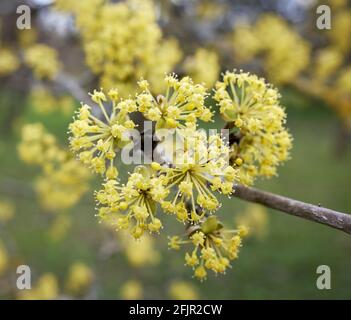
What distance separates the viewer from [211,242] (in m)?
1.89

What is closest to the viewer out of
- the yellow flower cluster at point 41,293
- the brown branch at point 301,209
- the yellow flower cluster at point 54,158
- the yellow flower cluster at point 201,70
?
the brown branch at point 301,209

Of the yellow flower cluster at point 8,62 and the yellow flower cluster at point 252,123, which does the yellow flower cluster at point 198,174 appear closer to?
the yellow flower cluster at point 252,123

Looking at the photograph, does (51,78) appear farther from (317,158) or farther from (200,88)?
(317,158)

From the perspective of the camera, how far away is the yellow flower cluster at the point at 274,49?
14.8 feet

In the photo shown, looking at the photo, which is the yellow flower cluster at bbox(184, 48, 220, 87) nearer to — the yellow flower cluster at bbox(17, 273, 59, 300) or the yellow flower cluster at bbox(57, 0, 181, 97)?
the yellow flower cluster at bbox(57, 0, 181, 97)

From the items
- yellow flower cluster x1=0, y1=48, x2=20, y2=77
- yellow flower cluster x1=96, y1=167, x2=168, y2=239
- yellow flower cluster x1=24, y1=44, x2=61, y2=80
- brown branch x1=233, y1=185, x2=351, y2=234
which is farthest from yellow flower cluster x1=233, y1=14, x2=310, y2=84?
yellow flower cluster x1=96, y1=167, x2=168, y2=239

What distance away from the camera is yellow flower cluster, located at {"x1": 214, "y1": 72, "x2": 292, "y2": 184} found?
205cm

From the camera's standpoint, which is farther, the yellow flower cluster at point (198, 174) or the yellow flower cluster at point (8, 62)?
the yellow flower cluster at point (8, 62)

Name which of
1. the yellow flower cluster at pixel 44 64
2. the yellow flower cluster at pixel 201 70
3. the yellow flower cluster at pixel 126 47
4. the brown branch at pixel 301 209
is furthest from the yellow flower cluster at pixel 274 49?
the brown branch at pixel 301 209

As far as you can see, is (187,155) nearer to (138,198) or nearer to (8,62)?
(138,198)

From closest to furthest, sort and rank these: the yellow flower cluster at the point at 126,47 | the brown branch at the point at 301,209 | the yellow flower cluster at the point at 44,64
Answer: the brown branch at the point at 301,209 → the yellow flower cluster at the point at 126,47 → the yellow flower cluster at the point at 44,64

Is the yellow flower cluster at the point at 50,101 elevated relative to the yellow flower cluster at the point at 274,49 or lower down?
lower down

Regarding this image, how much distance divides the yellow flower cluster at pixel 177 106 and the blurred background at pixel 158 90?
101 centimetres
